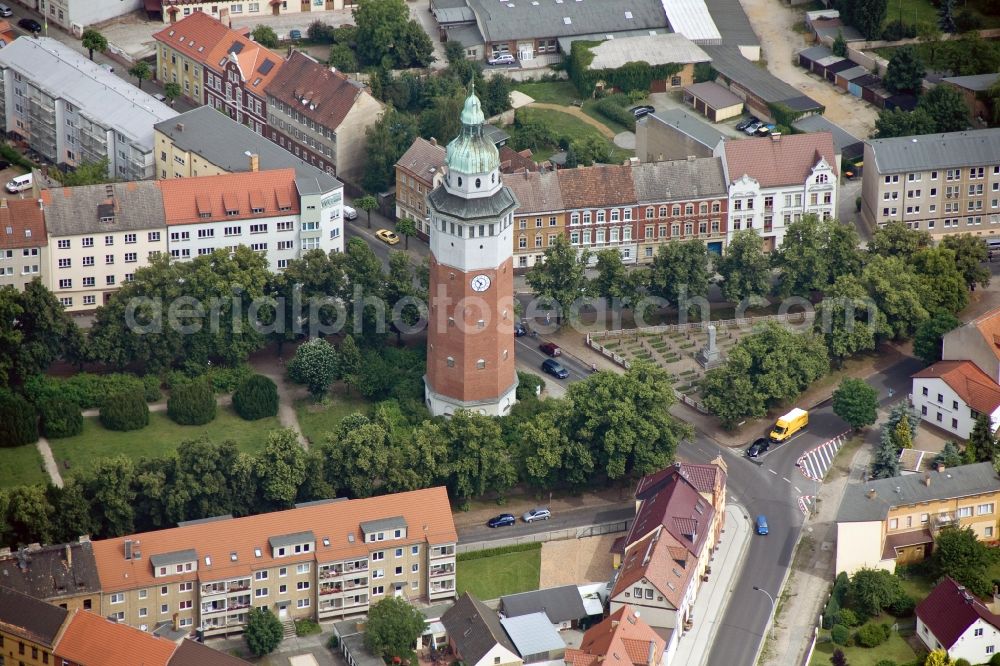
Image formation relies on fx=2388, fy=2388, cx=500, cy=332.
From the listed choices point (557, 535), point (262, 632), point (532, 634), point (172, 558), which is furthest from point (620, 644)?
point (172, 558)

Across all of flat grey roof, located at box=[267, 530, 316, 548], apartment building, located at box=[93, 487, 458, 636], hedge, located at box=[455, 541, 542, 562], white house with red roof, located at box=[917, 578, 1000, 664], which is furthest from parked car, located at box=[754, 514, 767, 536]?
flat grey roof, located at box=[267, 530, 316, 548]

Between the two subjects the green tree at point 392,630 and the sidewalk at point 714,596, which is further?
the sidewalk at point 714,596

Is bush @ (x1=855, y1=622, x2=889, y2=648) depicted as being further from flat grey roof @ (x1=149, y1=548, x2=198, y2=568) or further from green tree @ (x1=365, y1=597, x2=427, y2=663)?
flat grey roof @ (x1=149, y1=548, x2=198, y2=568)

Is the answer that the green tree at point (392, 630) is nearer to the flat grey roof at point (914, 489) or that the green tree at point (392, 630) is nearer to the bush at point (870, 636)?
the bush at point (870, 636)

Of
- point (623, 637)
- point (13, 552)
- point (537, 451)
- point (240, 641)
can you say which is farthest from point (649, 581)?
point (13, 552)

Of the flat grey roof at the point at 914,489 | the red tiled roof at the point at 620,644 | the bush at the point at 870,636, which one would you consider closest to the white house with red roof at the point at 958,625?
the bush at the point at 870,636
